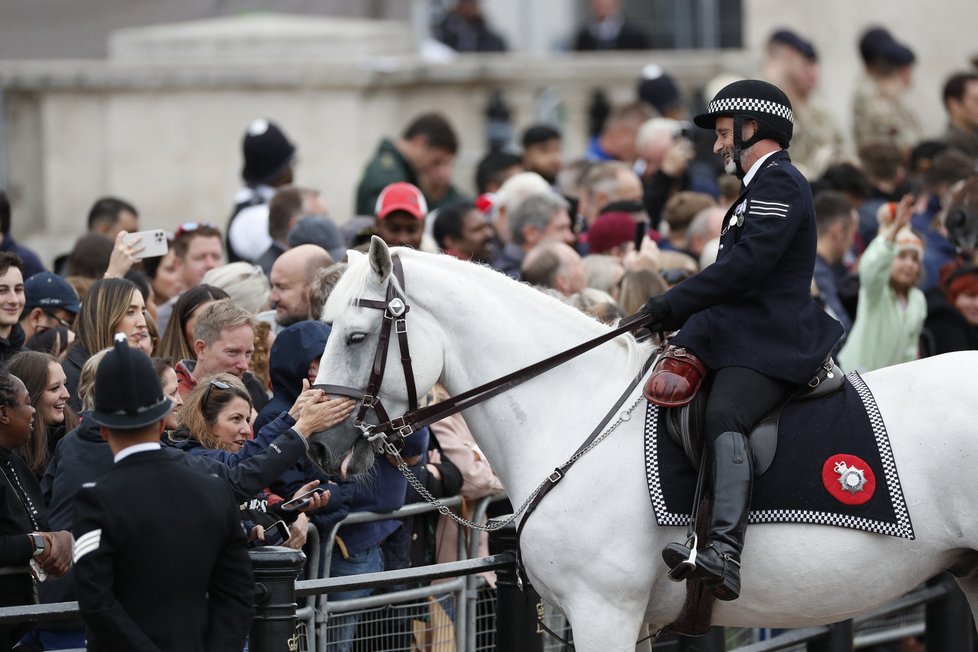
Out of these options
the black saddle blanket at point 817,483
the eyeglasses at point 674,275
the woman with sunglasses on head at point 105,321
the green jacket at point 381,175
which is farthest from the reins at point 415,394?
the green jacket at point 381,175

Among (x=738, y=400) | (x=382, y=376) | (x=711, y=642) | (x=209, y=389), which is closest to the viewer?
(x=738, y=400)

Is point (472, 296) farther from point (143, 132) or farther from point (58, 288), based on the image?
point (143, 132)

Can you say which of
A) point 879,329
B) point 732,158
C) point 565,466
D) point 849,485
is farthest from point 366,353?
point 879,329

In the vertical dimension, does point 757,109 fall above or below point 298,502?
above

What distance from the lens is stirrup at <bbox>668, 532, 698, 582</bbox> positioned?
20.6 ft

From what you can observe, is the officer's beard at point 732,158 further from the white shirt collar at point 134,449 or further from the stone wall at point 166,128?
the stone wall at point 166,128

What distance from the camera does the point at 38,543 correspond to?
6.36 metres

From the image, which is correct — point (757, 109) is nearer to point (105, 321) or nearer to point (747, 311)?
point (747, 311)

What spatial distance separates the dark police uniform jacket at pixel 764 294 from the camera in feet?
21.4

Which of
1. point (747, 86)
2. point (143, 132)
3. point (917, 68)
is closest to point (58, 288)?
point (747, 86)

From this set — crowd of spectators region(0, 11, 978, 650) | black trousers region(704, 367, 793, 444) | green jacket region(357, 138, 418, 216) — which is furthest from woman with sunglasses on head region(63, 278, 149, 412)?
green jacket region(357, 138, 418, 216)

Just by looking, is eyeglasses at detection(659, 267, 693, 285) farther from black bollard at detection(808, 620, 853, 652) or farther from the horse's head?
the horse's head

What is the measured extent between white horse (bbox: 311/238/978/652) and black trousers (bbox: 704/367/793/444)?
0.34m

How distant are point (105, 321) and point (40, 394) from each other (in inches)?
28.1
